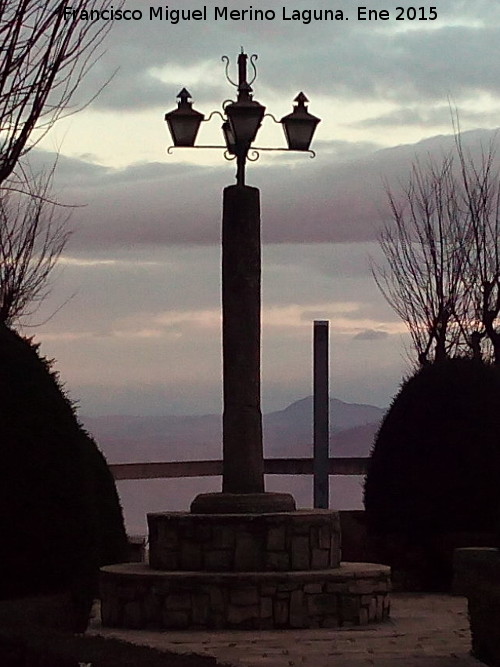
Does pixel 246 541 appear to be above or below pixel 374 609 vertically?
above

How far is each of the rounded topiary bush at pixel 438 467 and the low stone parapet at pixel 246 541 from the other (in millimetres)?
3837

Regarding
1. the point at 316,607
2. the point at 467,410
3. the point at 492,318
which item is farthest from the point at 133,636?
the point at 492,318

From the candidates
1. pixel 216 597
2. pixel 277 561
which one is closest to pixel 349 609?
pixel 277 561

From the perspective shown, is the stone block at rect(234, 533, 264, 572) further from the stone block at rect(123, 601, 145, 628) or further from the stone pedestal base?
the stone block at rect(123, 601, 145, 628)

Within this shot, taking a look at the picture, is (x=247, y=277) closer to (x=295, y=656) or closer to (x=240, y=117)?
(x=240, y=117)

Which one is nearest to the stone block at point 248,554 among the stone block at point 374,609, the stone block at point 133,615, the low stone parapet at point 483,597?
the stone block at point 133,615

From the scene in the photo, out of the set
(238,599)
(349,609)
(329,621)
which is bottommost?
(329,621)

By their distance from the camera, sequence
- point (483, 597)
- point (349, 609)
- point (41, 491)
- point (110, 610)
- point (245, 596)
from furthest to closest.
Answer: point (110, 610), point (349, 609), point (245, 596), point (483, 597), point (41, 491)

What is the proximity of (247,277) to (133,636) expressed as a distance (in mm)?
3924

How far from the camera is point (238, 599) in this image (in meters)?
15.1

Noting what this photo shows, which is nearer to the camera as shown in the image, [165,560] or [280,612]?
[280,612]

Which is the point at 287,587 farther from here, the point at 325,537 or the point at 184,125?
the point at 184,125

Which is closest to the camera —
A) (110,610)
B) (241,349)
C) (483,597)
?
(483,597)

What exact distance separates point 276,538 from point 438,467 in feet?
14.2
